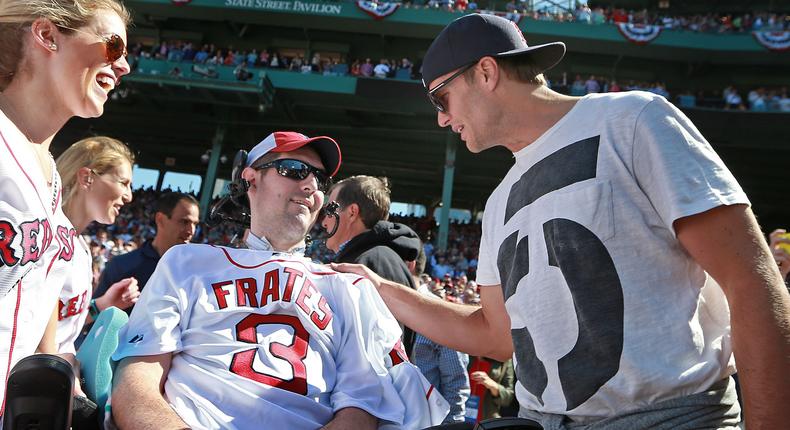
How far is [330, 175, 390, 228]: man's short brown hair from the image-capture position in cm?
376

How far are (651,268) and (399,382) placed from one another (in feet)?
3.76

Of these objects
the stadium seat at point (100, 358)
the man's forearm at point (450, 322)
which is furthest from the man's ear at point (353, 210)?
the stadium seat at point (100, 358)

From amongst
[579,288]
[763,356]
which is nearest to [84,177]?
[579,288]

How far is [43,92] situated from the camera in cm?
179

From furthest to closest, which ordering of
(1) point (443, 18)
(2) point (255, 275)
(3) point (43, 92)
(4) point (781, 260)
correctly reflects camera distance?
1. (1) point (443, 18)
2. (4) point (781, 260)
3. (2) point (255, 275)
4. (3) point (43, 92)

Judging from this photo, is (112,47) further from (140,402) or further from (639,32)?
(639,32)

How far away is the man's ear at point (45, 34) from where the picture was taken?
5.74ft

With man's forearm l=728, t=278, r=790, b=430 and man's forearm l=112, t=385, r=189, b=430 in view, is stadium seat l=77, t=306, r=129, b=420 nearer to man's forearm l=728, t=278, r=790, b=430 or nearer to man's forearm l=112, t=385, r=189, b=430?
man's forearm l=112, t=385, r=189, b=430

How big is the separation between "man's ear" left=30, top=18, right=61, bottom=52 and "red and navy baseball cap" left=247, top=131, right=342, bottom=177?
3.51 feet

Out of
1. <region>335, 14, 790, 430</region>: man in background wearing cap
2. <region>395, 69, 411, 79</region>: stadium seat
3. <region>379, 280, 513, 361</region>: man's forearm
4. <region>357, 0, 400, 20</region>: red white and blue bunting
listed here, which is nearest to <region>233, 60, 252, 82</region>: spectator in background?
<region>357, 0, 400, 20</region>: red white and blue bunting

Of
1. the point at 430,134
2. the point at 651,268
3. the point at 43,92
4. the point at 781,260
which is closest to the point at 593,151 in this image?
the point at 651,268

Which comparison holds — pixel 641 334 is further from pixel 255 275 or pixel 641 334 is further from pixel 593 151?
pixel 255 275

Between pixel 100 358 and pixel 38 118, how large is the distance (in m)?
0.85

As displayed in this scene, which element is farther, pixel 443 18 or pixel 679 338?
pixel 443 18
